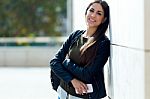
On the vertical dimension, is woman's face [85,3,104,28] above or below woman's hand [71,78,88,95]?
above

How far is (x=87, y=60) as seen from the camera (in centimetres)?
257

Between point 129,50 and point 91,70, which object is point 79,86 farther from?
point 129,50

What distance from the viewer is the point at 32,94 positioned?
20.0ft

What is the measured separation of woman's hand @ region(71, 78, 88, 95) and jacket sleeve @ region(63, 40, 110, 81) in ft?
0.13

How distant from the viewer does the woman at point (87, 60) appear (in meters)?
2.53

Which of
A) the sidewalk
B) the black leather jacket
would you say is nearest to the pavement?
the sidewalk

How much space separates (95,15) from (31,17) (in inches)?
546

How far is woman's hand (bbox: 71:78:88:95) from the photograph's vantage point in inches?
99.7

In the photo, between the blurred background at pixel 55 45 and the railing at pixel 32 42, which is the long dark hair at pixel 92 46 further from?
the railing at pixel 32 42

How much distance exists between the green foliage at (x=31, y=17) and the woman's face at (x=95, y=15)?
13143 mm

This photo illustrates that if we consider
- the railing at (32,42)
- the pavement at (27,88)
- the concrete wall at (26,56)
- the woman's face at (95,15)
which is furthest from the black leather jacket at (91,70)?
the railing at (32,42)

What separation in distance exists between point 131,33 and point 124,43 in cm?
22

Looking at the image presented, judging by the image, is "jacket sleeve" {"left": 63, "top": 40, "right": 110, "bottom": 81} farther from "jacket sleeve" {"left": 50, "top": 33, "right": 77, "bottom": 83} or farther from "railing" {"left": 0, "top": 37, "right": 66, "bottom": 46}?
"railing" {"left": 0, "top": 37, "right": 66, "bottom": 46}

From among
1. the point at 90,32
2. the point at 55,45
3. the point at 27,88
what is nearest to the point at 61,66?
the point at 90,32
